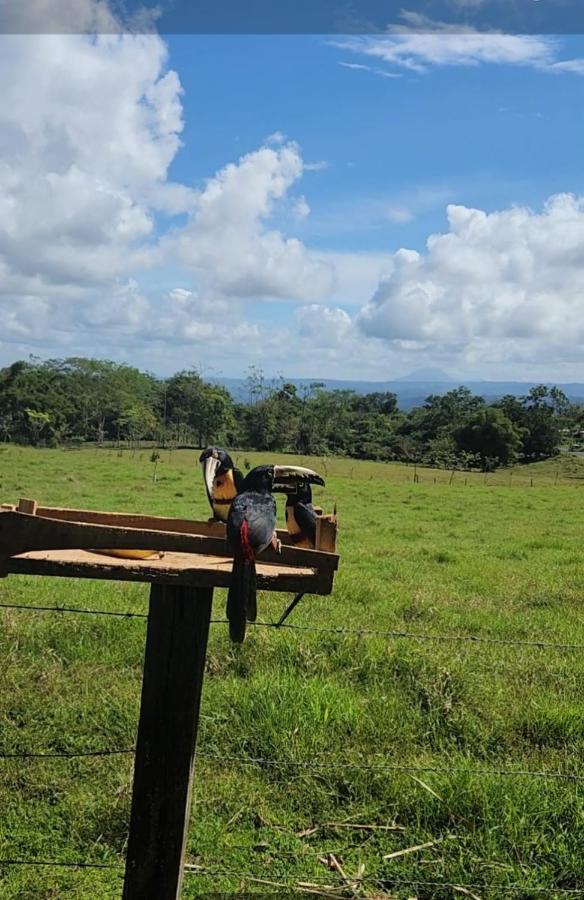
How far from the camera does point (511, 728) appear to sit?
5.30 m

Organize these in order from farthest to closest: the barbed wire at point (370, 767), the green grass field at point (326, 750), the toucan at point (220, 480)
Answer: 1. the barbed wire at point (370, 767)
2. the green grass field at point (326, 750)
3. the toucan at point (220, 480)

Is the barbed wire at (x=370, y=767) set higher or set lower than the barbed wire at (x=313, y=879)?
higher

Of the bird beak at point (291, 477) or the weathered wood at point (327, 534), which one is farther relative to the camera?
the bird beak at point (291, 477)

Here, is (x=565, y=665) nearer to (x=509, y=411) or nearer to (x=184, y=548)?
(x=184, y=548)

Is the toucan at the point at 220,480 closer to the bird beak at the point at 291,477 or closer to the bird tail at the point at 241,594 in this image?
the bird beak at the point at 291,477

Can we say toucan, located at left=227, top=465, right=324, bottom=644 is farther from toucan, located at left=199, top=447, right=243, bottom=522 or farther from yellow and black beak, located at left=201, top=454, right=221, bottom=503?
yellow and black beak, located at left=201, top=454, right=221, bottom=503

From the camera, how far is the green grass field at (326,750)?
154 inches

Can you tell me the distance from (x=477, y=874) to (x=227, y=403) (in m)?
76.3

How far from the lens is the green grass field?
3920 mm

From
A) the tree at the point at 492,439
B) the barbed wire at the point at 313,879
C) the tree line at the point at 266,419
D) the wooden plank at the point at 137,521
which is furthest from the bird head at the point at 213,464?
the tree at the point at 492,439

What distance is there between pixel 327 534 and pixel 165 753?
1.05m

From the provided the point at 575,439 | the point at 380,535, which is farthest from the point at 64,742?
the point at 575,439

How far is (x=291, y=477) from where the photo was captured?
310cm

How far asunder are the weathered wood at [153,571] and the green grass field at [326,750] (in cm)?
205
